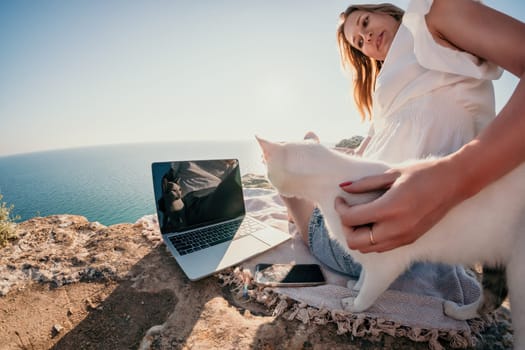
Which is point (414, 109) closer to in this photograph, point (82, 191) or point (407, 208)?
point (407, 208)

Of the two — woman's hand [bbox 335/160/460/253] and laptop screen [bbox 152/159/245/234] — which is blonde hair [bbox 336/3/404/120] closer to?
laptop screen [bbox 152/159/245/234]

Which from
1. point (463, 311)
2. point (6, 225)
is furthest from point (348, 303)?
point (6, 225)

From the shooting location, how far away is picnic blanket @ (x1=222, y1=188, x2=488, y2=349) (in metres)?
0.85

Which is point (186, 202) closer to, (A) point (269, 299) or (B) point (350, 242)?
(A) point (269, 299)

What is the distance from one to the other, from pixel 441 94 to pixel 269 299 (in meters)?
1.19

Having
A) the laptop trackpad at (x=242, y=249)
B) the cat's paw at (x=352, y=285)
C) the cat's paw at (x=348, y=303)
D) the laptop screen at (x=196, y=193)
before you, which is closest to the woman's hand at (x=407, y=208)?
the cat's paw at (x=348, y=303)

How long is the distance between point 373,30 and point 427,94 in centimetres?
81

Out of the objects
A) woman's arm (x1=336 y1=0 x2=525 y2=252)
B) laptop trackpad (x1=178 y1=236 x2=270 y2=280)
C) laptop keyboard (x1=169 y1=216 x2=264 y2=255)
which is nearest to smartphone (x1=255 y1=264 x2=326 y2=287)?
laptop trackpad (x1=178 y1=236 x2=270 y2=280)

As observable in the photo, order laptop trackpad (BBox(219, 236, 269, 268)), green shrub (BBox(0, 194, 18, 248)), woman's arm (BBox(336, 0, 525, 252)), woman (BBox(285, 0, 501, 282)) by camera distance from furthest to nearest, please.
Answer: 1. green shrub (BBox(0, 194, 18, 248))
2. laptop trackpad (BBox(219, 236, 269, 268))
3. woman (BBox(285, 0, 501, 282))
4. woman's arm (BBox(336, 0, 525, 252))

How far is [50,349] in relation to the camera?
0.77 metres

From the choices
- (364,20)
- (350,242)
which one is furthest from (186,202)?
(364,20)

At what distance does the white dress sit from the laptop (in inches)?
37.6

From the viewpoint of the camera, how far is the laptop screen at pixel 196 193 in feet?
4.73

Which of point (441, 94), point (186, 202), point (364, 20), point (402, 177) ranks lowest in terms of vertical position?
point (186, 202)
